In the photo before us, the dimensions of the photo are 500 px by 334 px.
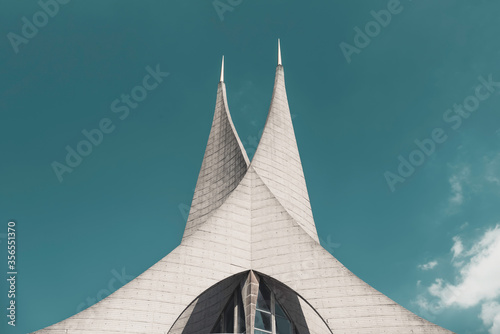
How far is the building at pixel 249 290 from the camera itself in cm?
1798

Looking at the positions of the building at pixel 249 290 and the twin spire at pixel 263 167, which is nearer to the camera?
the building at pixel 249 290

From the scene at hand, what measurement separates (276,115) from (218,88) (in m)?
6.30

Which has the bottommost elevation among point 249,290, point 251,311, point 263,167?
point 251,311

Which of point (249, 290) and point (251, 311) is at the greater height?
point (249, 290)

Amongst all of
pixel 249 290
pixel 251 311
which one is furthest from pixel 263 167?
pixel 251 311

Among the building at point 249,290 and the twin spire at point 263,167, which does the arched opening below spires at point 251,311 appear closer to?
the building at point 249,290

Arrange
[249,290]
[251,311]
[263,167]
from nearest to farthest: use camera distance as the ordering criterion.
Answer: [251,311] < [249,290] < [263,167]

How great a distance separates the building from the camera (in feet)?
59.0

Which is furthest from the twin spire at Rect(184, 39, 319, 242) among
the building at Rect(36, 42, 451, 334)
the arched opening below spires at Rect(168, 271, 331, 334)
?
the arched opening below spires at Rect(168, 271, 331, 334)

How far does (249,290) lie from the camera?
773 inches

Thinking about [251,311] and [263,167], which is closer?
[251,311]

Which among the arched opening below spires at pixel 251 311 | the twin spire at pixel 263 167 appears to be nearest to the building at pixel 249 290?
the arched opening below spires at pixel 251 311

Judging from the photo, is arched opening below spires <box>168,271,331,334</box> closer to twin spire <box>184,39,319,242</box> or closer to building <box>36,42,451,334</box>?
building <box>36,42,451,334</box>

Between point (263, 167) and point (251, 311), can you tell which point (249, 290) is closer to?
point (251, 311)
